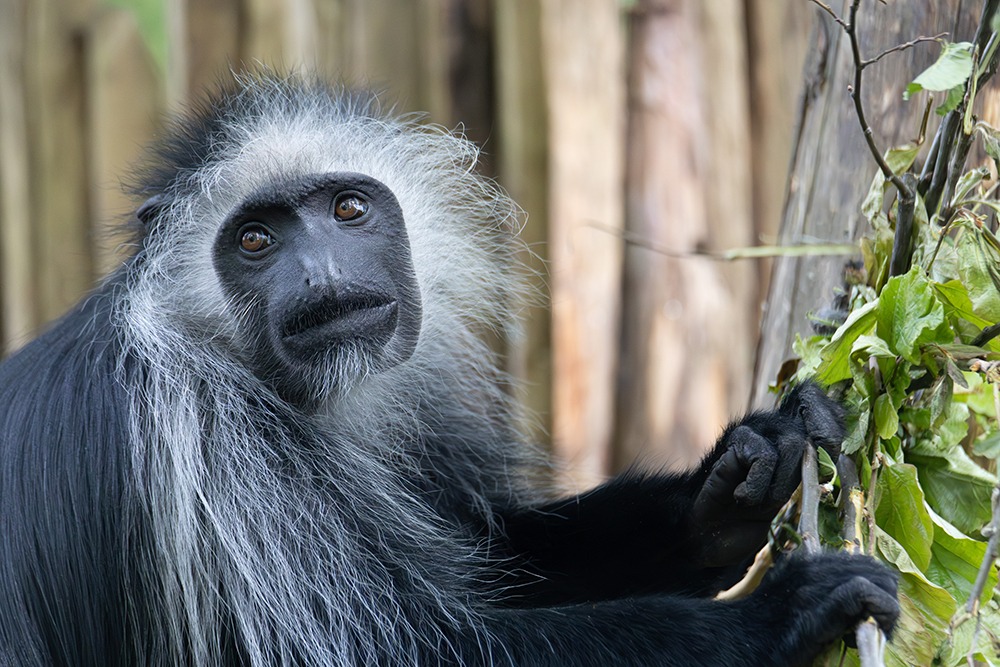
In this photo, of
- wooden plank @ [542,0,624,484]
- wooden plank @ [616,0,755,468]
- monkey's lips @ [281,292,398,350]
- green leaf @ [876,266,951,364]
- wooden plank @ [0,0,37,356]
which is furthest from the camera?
wooden plank @ [0,0,37,356]

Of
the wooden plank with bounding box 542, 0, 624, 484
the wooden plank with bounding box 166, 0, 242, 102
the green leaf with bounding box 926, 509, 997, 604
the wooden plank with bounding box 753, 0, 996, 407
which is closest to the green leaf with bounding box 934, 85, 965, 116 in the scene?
the wooden plank with bounding box 753, 0, 996, 407

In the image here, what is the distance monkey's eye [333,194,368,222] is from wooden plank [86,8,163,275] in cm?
264

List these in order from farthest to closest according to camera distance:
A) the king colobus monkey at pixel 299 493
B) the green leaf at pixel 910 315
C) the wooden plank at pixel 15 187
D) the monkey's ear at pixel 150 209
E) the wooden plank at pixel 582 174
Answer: the wooden plank at pixel 15 187 < the wooden plank at pixel 582 174 < the monkey's ear at pixel 150 209 < the king colobus monkey at pixel 299 493 < the green leaf at pixel 910 315

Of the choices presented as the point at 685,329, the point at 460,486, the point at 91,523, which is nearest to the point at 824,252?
the point at 460,486

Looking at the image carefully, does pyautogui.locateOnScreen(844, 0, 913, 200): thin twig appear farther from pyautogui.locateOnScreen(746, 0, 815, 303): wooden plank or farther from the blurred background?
pyautogui.locateOnScreen(746, 0, 815, 303): wooden plank

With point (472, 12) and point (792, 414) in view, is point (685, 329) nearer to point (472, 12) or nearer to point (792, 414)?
point (472, 12)

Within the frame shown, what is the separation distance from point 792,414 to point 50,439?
1502 mm

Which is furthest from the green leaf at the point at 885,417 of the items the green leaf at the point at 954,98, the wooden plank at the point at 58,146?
the wooden plank at the point at 58,146

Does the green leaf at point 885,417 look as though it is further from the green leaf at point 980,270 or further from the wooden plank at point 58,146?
the wooden plank at point 58,146

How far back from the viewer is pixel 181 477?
235 cm

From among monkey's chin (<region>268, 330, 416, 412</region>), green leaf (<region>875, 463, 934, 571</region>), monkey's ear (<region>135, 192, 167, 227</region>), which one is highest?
monkey's ear (<region>135, 192, 167, 227</region>)

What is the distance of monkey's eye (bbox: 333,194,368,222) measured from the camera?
2.72m

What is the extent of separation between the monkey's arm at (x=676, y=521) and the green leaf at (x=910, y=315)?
196 millimetres

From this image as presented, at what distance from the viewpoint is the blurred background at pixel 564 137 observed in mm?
4828
